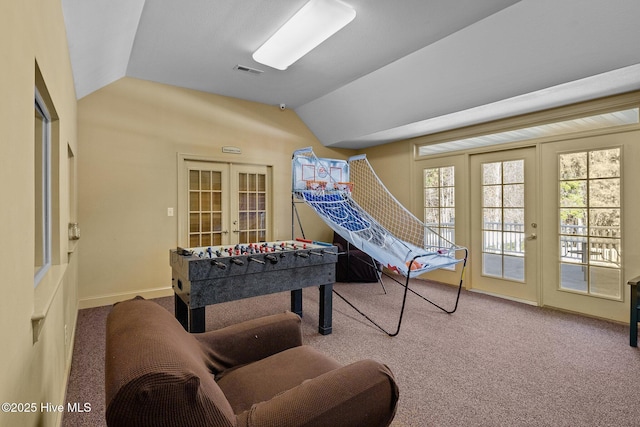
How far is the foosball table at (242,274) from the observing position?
8.35ft

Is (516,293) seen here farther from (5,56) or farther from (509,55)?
(5,56)

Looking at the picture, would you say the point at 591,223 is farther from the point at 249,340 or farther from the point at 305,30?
the point at 249,340

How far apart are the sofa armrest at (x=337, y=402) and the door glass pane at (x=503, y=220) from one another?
12.4 ft

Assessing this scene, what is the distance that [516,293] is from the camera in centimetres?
432

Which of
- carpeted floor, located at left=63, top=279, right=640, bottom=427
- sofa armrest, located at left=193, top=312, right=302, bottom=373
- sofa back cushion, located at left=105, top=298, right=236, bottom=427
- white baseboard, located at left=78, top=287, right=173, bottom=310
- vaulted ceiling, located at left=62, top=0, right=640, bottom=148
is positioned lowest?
carpeted floor, located at left=63, top=279, right=640, bottom=427

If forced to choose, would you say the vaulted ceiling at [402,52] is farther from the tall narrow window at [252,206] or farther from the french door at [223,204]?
the tall narrow window at [252,206]

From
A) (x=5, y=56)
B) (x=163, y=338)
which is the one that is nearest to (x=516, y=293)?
(x=163, y=338)

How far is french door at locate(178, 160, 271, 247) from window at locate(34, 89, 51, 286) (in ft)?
8.55

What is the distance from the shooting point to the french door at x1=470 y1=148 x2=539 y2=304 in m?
4.19

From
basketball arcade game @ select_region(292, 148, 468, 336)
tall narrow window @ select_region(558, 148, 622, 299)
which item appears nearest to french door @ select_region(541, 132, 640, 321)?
tall narrow window @ select_region(558, 148, 622, 299)

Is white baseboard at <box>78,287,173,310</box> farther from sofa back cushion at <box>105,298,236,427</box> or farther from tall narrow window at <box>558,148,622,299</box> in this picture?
tall narrow window at <box>558,148,622,299</box>

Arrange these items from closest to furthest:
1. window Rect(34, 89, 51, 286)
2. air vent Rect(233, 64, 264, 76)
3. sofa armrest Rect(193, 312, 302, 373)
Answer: sofa armrest Rect(193, 312, 302, 373), window Rect(34, 89, 51, 286), air vent Rect(233, 64, 264, 76)

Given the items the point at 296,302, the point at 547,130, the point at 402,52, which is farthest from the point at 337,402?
the point at 547,130

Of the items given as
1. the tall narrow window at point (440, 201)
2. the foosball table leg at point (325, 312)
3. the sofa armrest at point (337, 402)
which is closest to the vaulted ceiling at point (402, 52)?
the tall narrow window at point (440, 201)
